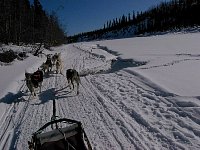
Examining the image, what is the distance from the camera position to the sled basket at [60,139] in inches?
210

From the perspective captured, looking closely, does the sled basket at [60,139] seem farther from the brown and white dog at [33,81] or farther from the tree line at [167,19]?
the tree line at [167,19]

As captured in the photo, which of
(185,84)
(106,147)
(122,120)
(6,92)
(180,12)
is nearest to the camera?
(106,147)

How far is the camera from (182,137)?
648 cm

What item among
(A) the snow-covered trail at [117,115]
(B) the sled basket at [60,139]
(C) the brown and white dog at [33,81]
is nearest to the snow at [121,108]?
(A) the snow-covered trail at [117,115]

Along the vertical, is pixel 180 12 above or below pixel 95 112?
above

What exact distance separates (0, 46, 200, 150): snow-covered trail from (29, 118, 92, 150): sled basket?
0.93 m

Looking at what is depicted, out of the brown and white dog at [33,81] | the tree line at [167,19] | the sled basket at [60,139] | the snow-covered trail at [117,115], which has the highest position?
the tree line at [167,19]

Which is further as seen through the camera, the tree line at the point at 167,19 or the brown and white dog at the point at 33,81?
the tree line at the point at 167,19

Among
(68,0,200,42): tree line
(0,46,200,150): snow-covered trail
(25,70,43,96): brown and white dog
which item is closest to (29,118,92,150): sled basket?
(0,46,200,150): snow-covered trail

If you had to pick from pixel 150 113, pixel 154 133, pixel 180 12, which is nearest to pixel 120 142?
pixel 154 133

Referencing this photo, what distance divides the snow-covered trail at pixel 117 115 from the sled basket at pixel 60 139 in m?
0.93

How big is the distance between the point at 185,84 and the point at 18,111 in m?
5.61

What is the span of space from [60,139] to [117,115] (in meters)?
3.12

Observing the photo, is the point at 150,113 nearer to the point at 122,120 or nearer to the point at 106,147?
the point at 122,120
